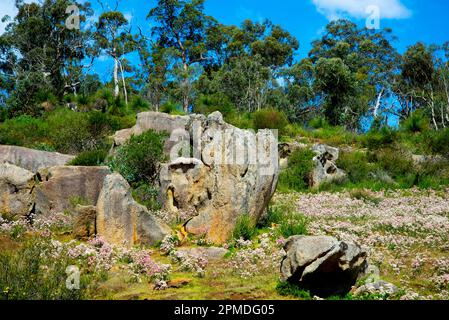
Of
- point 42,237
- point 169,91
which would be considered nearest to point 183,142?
point 42,237

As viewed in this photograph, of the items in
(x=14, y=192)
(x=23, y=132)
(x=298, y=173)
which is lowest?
(x=14, y=192)

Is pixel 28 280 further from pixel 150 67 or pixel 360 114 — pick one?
pixel 150 67

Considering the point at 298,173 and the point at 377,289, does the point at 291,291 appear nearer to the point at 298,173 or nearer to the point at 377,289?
the point at 377,289

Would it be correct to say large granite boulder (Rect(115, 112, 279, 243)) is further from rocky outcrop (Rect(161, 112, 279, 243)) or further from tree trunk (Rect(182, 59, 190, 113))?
tree trunk (Rect(182, 59, 190, 113))

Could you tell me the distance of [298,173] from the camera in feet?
70.9

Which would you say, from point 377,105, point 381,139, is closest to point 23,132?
point 381,139

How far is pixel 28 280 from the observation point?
7711mm

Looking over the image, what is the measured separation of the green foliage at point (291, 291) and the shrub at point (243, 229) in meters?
3.27

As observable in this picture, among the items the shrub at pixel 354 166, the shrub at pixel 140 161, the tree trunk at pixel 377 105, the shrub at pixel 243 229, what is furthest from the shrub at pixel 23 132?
the tree trunk at pixel 377 105

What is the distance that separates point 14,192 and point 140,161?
→ 612 centimetres

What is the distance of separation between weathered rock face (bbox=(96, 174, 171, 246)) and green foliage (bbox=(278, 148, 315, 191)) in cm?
1024

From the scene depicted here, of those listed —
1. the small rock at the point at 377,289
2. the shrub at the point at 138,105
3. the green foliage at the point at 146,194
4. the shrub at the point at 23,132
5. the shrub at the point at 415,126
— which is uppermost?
the shrub at the point at 138,105

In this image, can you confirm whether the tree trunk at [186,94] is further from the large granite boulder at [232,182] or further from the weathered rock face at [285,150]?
the large granite boulder at [232,182]

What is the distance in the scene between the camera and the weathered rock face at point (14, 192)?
12461mm
